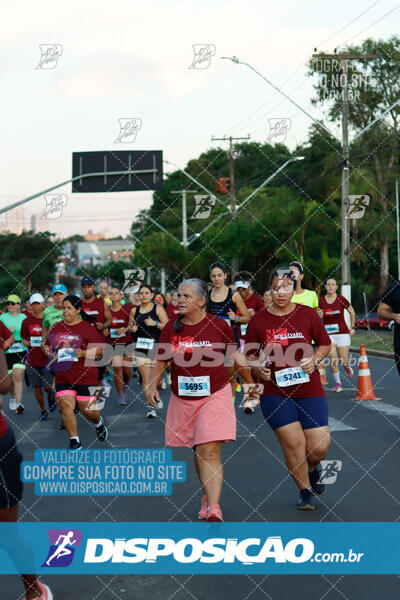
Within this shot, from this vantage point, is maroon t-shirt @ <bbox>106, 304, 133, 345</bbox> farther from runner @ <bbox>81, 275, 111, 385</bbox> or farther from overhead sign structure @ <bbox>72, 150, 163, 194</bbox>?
overhead sign structure @ <bbox>72, 150, 163, 194</bbox>

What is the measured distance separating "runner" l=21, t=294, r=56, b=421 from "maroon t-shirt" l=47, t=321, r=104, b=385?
264 cm

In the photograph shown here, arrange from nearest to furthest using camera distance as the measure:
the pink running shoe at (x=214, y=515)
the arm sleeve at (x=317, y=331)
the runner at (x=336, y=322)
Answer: the pink running shoe at (x=214, y=515), the arm sleeve at (x=317, y=331), the runner at (x=336, y=322)

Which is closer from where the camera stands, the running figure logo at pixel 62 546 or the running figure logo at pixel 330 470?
the running figure logo at pixel 62 546

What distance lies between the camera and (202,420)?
5590mm

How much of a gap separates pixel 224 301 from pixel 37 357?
328 centimetres

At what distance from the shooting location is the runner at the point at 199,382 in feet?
18.2

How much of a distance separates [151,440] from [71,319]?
171 centimetres

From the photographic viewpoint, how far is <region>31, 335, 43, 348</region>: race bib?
11.4 metres

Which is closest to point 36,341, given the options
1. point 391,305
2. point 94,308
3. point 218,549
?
point 94,308

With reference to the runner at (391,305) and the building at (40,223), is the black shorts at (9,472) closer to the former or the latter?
the runner at (391,305)

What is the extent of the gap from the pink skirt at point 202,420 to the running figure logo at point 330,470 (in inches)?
40.4

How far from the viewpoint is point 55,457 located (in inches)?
311

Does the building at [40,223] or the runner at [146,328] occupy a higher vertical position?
the building at [40,223]

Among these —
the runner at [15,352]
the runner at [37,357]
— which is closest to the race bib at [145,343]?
the runner at [37,357]
